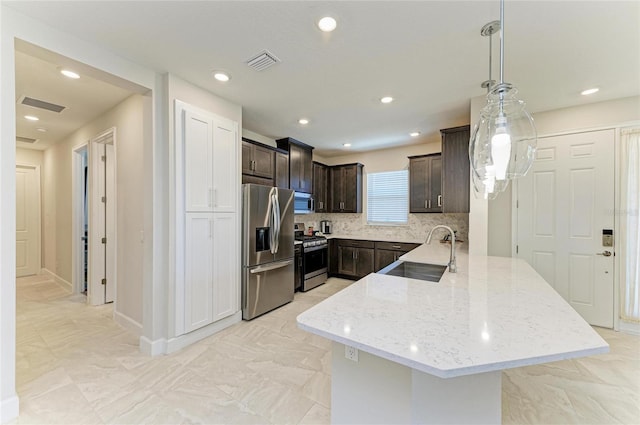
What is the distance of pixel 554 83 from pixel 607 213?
167cm

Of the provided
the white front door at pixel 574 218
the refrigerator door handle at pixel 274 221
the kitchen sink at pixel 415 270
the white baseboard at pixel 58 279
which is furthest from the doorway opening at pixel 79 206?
the white front door at pixel 574 218

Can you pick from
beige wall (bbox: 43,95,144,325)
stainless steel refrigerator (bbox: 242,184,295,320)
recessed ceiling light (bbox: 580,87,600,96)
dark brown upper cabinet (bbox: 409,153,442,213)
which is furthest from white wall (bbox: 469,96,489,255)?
beige wall (bbox: 43,95,144,325)

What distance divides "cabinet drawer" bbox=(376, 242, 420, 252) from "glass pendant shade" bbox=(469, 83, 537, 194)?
2.91 metres

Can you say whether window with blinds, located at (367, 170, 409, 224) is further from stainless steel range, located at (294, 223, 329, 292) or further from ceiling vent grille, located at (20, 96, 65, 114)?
ceiling vent grille, located at (20, 96, 65, 114)

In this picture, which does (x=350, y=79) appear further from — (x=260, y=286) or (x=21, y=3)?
(x=260, y=286)

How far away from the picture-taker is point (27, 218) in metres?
5.29

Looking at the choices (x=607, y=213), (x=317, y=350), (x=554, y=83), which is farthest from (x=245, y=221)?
(x=607, y=213)

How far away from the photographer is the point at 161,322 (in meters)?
2.49

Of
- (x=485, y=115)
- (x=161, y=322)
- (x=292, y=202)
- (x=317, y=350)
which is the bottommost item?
(x=317, y=350)

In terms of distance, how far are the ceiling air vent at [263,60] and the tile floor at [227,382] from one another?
2683 millimetres

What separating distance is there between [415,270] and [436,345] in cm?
155

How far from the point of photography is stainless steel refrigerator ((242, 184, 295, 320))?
3.25 m

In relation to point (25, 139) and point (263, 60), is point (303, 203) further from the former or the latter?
point (25, 139)

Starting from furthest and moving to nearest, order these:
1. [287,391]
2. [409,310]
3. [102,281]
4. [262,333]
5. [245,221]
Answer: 1. [102,281]
2. [245,221]
3. [262,333]
4. [287,391]
5. [409,310]
